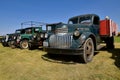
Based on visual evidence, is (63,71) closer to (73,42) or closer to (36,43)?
(73,42)

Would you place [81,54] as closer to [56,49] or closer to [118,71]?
[56,49]

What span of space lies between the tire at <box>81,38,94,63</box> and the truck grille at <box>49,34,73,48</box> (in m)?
→ 0.70

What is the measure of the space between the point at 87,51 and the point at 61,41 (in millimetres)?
1263

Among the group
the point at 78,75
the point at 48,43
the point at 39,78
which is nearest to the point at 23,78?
the point at 39,78

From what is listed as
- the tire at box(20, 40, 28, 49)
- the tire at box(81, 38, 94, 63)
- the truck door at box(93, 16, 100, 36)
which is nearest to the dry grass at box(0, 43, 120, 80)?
the tire at box(81, 38, 94, 63)

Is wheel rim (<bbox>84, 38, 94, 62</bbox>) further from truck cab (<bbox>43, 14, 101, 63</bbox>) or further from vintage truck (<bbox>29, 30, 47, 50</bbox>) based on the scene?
vintage truck (<bbox>29, 30, 47, 50</bbox>)

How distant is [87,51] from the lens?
7199 millimetres

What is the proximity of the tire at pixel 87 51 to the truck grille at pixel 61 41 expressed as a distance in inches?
27.7

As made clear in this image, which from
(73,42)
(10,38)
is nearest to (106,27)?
(73,42)

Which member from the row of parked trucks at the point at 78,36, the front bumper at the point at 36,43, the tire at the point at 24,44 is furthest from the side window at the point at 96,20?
the tire at the point at 24,44

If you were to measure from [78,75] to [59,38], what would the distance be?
7.87 ft

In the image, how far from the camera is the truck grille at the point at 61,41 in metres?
7.06

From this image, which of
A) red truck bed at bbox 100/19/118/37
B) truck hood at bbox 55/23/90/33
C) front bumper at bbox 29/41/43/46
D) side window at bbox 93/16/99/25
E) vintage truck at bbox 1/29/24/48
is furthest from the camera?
vintage truck at bbox 1/29/24/48

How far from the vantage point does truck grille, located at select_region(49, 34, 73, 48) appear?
7.06 metres
